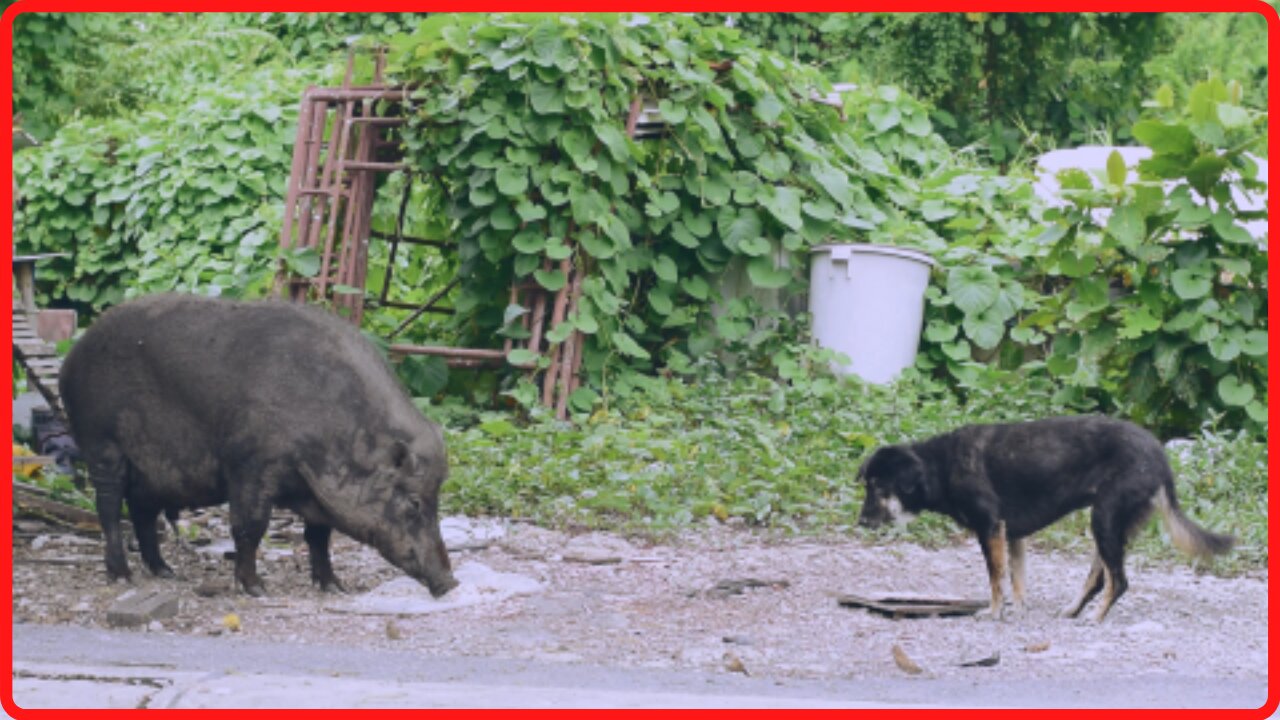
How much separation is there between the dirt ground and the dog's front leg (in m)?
0.07

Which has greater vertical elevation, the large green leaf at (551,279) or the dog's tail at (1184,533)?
the large green leaf at (551,279)

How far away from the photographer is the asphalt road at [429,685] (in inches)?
199

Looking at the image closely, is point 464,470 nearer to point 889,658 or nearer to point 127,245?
point 889,658

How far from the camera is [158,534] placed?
8.51 m

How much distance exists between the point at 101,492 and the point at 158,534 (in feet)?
2.72

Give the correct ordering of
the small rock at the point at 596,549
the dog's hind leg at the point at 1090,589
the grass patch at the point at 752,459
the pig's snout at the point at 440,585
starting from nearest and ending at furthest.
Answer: the dog's hind leg at the point at 1090,589 → the pig's snout at the point at 440,585 → the small rock at the point at 596,549 → the grass patch at the point at 752,459

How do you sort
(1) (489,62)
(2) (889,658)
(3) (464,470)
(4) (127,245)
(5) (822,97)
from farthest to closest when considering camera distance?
(4) (127,245)
(5) (822,97)
(1) (489,62)
(3) (464,470)
(2) (889,658)

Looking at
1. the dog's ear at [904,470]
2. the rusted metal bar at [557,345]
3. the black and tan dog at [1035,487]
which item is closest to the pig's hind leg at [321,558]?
the black and tan dog at [1035,487]

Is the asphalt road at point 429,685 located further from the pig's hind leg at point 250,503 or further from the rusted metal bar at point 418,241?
the rusted metal bar at point 418,241

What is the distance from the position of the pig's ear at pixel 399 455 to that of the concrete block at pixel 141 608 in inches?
40.5

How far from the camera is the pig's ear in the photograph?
731cm

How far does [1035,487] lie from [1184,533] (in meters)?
0.58

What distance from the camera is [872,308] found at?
1187 cm

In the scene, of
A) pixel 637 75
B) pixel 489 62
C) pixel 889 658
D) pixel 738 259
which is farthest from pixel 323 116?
pixel 889 658
